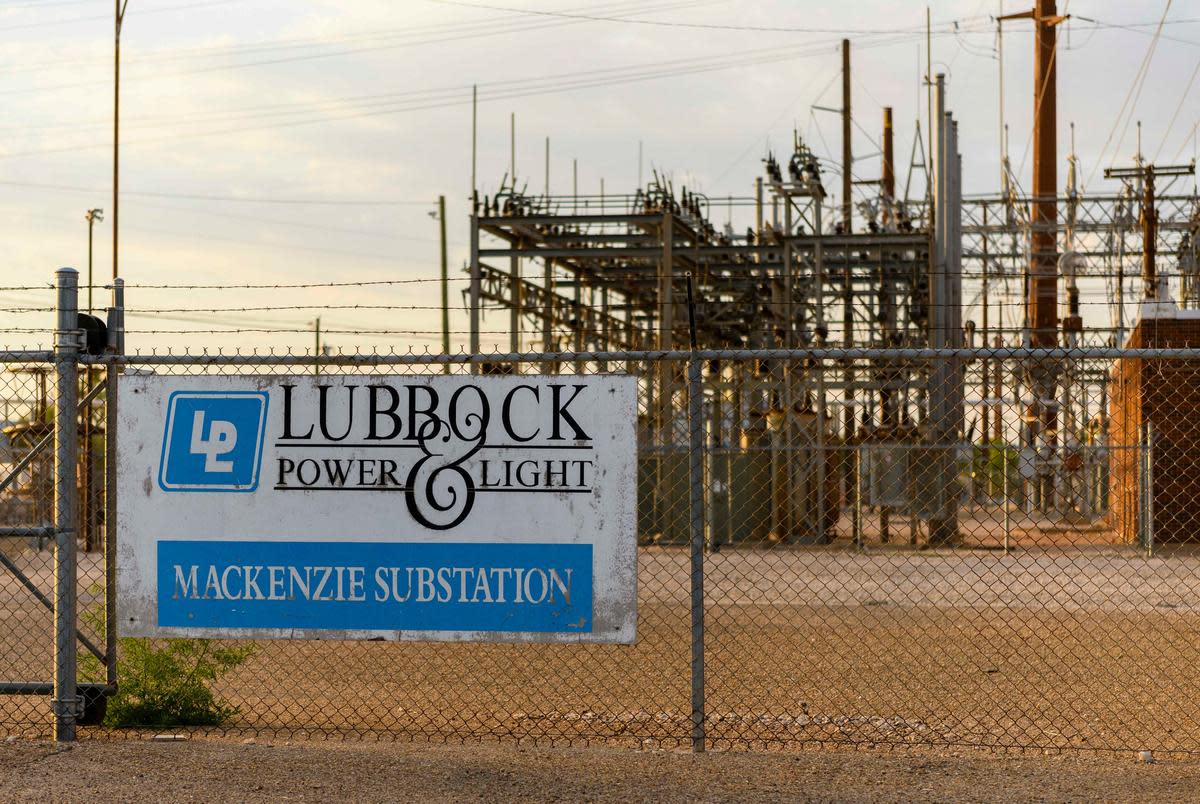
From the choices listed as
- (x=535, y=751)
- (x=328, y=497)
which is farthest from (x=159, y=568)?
(x=535, y=751)

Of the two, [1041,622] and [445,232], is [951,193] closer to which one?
[1041,622]

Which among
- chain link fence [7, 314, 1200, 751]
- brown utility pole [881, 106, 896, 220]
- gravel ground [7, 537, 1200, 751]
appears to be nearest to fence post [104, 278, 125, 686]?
chain link fence [7, 314, 1200, 751]

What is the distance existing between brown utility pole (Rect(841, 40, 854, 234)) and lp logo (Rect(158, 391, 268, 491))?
2680cm

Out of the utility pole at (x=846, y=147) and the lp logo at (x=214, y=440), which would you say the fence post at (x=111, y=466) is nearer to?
the lp logo at (x=214, y=440)

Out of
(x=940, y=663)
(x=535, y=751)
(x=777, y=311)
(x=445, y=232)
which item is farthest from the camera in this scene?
(x=445, y=232)

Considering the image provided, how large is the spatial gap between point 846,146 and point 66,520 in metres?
36.6

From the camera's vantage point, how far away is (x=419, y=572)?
7734 millimetres

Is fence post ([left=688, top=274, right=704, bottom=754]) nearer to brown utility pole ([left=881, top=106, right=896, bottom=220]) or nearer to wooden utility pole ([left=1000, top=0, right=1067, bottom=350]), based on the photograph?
wooden utility pole ([left=1000, top=0, right=1067, bottom=350])

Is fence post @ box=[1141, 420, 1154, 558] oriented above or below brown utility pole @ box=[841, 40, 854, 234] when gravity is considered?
below

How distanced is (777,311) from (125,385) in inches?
978

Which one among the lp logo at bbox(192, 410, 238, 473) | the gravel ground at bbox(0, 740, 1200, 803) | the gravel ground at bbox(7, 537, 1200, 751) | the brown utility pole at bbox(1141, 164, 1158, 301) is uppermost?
the brown utility pole at bbox(1141, 164, 1158, 301)

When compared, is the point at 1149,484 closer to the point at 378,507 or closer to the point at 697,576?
the point at 697,576

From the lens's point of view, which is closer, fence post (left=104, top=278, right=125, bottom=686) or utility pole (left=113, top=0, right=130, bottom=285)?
fence post (left=104, top=278, right=125, bottom=686)

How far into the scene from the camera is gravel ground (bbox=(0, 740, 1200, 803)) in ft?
22.4
